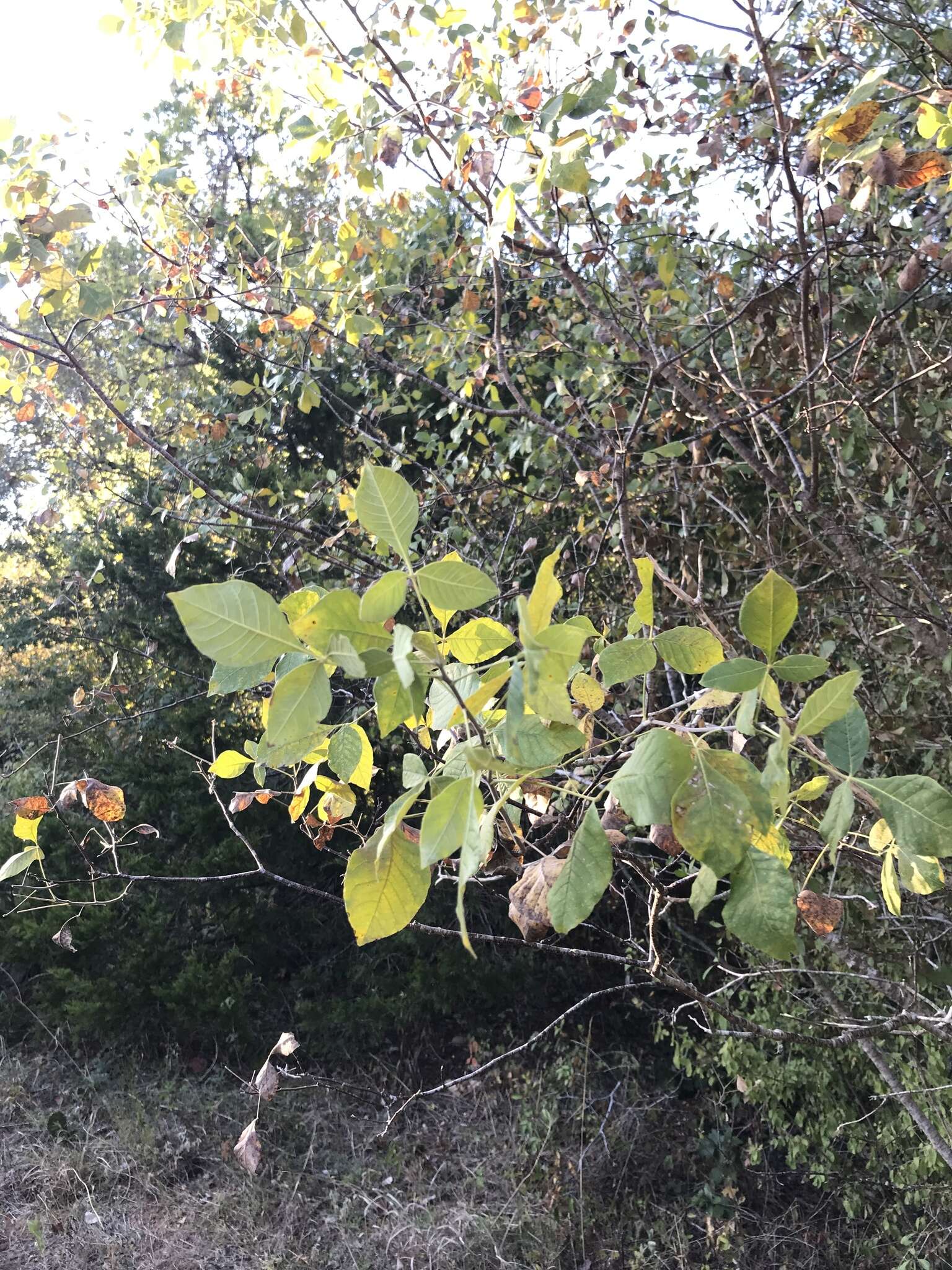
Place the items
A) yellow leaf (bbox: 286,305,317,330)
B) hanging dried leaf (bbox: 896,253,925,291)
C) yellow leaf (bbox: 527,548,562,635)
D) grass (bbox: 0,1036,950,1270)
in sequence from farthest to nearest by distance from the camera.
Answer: grass (bbox: 0,1036,950,1270) < yellow leaf (bbox: 286,305,317,330) < hanging dried leaf (bbox: 896,253,925,291) < yellow leaf (bbox: 527,548,562,635)

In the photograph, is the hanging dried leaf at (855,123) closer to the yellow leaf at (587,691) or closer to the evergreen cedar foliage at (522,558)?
the evergreen cedar foliage at (522,558)

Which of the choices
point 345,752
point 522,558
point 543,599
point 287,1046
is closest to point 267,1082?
point 287,1046

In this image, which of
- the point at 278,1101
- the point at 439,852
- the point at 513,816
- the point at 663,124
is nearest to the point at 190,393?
the point at 663,124

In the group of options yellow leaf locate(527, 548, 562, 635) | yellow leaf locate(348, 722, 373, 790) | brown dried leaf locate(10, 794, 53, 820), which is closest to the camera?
yellow leaf locate(527, 548, 562, 635)

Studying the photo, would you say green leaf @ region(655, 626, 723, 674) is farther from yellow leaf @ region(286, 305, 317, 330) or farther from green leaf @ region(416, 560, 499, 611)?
yellow leaf @ region(286, 305, 317, 330)

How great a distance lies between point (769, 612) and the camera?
44 centimetres

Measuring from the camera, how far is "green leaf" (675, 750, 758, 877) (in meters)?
0.41

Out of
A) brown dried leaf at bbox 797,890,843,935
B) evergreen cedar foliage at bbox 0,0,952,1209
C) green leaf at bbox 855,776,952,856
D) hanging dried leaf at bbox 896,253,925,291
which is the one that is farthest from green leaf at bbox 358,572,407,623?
hanging dried leaf at bbox 896,253,925,291

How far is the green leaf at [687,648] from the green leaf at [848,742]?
9 cm

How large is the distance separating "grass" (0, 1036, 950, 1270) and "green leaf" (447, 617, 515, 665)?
274 cm

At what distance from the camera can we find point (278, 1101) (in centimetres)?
413

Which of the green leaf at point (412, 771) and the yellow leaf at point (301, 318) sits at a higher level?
the yellow leaf at point (301, 318)

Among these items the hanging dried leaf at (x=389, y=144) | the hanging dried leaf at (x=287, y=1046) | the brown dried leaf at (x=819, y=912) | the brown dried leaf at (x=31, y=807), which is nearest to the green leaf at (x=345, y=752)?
the brown dried leaf at (x=819, y=912)

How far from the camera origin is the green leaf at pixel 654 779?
0.42 m
